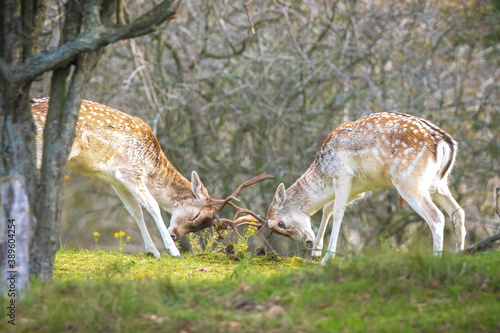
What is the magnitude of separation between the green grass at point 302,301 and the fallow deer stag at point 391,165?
5.90 ft

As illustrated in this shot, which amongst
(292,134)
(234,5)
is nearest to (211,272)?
(292,134)

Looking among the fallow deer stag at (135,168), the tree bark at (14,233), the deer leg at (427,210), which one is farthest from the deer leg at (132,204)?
the tree bark at (14,233)

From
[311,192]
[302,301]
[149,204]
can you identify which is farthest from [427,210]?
[149,204]

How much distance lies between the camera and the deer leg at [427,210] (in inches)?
268

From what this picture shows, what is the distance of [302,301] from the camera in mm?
4387

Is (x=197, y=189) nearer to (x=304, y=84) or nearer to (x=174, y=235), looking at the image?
(x=174, y=235)

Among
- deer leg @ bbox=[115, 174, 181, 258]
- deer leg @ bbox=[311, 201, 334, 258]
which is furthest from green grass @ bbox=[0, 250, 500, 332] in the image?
deer leg @ bbox=[115, 174, 181, 258]

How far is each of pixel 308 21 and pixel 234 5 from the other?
78.6 inches

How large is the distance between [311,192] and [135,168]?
257 cm

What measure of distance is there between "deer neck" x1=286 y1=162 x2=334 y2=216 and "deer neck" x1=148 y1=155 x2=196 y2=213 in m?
1.56

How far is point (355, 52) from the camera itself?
1226 cm

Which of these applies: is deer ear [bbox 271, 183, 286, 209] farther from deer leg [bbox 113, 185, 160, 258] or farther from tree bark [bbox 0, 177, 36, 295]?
tree bark [bbox 0, 177, 36, 295]

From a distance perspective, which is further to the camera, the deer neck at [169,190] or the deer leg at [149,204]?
the deer neck at [169,190]

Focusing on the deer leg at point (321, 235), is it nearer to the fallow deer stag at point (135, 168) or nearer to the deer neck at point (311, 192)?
the deer neck at point (311, 192)
